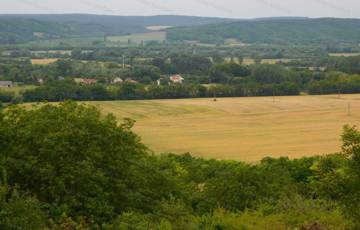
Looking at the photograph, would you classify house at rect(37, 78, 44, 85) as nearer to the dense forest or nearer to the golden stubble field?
the golden stubble field

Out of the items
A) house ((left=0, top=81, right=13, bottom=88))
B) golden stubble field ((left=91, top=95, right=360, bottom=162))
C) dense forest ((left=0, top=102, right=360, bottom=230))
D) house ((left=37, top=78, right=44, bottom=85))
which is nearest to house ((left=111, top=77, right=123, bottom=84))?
house ((left=37, top=78, right=44, bottom=85))

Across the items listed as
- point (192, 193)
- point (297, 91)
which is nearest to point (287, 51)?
point (297, 91)

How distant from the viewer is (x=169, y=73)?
407ft

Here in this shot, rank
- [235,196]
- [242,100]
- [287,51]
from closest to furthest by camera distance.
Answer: [235,196] < [242,100] < [287,51]

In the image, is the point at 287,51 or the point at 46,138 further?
the point at 287,51

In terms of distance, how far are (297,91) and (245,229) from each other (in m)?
69.1

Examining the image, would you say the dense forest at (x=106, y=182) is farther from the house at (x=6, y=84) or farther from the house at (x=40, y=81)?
the house at (x=40, y=81)

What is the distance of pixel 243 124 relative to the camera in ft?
196

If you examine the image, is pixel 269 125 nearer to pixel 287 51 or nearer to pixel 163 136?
pixel 163 136

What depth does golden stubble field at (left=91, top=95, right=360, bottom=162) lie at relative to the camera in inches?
1861

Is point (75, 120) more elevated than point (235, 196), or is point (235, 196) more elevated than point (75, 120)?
point (75, 120)

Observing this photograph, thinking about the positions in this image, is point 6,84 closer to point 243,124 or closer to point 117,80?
point 117,80

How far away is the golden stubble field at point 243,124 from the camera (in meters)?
47.3

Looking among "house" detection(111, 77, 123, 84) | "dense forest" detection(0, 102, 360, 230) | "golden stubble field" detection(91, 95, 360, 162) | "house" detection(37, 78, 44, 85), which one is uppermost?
"dense forest" detection(0, 102, 360, 230)
